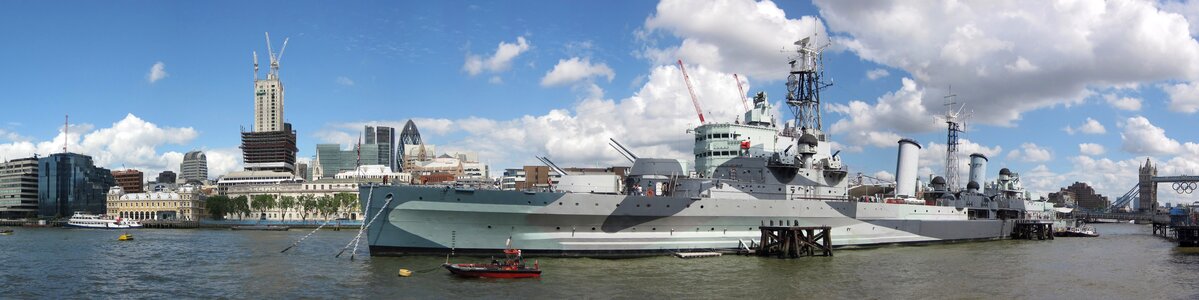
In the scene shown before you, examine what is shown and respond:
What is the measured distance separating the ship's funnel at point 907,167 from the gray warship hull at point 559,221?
18464mm

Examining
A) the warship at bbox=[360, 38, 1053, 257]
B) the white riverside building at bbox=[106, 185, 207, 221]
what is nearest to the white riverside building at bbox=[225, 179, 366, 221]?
the white riverside building at bbox=[106, 185, 207, 221]

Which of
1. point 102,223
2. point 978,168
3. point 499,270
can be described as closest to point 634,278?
point 499,270

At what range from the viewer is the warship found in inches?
1352

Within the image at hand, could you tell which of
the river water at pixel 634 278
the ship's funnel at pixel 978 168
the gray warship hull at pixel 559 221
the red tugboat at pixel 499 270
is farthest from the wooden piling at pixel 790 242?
the ship's funnel at pixel 978 168

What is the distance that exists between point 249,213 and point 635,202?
116361 millimetres

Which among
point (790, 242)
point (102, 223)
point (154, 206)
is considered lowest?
point (102, 223)

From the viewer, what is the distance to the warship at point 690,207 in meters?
34.3

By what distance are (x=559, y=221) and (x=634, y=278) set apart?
614 cm

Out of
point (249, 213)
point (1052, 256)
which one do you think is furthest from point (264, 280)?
point (249, 213)

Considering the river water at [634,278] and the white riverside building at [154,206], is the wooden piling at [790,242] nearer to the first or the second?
the river water at [634,278]

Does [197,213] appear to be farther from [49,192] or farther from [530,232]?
[530,232]

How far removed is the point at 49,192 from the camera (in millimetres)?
161625

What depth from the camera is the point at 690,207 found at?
3766 centimetres

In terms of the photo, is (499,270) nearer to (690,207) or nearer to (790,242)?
(690,207)
